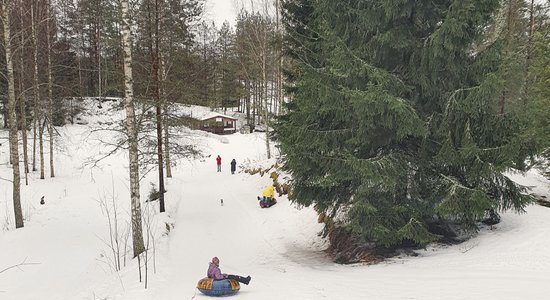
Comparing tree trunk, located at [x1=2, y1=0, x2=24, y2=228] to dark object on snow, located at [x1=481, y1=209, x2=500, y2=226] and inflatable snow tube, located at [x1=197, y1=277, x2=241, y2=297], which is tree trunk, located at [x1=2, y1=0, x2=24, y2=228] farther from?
dark object on snow, located at [x1=481, y1=209, x2=500, y2=226]

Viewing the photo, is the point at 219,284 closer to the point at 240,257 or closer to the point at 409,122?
the point at 240,257

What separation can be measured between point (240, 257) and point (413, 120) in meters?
6.81

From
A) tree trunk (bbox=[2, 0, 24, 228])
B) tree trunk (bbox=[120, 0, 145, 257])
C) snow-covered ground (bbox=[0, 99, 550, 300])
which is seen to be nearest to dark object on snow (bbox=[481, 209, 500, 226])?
snow-covered ground (bbox=[0, 99, 550, 300])

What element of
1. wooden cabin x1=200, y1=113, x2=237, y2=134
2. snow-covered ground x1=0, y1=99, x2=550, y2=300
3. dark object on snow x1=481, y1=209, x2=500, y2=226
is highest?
wooden cabin x1=200, y1=113, x2=237, y2=134

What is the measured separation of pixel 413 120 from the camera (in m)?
8.76

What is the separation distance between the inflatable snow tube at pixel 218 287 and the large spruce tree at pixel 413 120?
3.18 m

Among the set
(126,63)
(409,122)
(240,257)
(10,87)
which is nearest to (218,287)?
(240,257)

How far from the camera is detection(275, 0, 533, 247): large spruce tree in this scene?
847 cm

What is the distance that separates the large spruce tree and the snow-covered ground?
0.96 meters

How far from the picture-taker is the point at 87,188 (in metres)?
23.3

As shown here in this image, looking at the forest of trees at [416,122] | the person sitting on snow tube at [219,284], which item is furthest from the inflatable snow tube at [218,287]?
the forest of trees at [416,122]

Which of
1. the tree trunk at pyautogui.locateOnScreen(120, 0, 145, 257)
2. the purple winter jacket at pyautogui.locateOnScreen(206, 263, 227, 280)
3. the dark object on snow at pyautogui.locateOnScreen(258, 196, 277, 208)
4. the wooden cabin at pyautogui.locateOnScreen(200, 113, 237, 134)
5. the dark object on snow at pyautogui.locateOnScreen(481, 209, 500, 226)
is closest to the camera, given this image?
the purple winter jacket at pyautogui.locateOnScreen(206, 263, 227, 280)

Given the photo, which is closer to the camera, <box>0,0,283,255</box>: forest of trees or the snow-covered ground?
the snow-covered ground

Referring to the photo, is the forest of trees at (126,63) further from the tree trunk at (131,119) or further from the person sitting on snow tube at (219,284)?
the person sitting on snow tube at (219,284)
